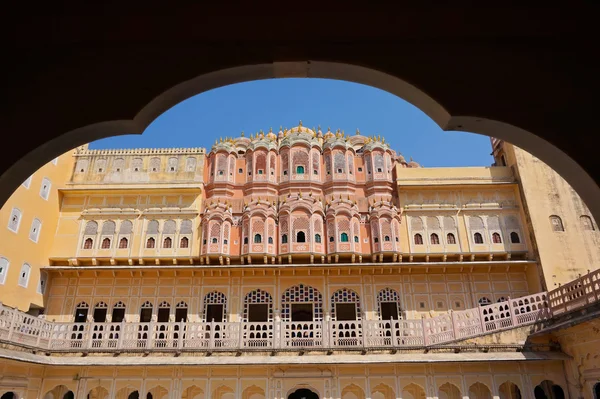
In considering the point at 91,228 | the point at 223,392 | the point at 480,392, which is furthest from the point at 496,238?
the point at 91,228

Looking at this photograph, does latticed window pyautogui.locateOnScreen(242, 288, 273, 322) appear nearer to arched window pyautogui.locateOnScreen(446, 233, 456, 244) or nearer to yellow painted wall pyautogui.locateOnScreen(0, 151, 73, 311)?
arched window pyautogui.locateOnScreen(446, 233, 456, 244)

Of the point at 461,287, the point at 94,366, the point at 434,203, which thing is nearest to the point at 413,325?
the point at 461,287

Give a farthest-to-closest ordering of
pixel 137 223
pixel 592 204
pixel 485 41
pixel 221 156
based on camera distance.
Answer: pixel 221 156, pixel 137 223, pixel 485 41, pixel 592 204

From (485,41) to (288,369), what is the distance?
618 inches

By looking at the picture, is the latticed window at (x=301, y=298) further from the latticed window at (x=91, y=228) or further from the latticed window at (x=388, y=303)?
the latticed window at (x=91, y=228)

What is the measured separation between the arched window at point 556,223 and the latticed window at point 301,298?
34.8 ft

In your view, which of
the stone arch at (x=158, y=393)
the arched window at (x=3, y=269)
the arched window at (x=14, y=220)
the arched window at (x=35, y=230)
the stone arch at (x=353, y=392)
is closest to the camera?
the arched window at (x=3, y=269)

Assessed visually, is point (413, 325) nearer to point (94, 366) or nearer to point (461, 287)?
point (461, 287)

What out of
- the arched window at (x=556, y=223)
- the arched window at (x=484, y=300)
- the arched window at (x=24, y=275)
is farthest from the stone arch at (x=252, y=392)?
the arched window at (x=556, y=223)

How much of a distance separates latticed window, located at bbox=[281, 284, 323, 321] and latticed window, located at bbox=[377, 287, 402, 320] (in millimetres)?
2563

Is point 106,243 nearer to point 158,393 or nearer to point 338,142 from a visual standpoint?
point 158,393

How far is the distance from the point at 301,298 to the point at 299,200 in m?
4.35

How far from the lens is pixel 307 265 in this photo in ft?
63.0

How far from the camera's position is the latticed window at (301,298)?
1961 centimetres
